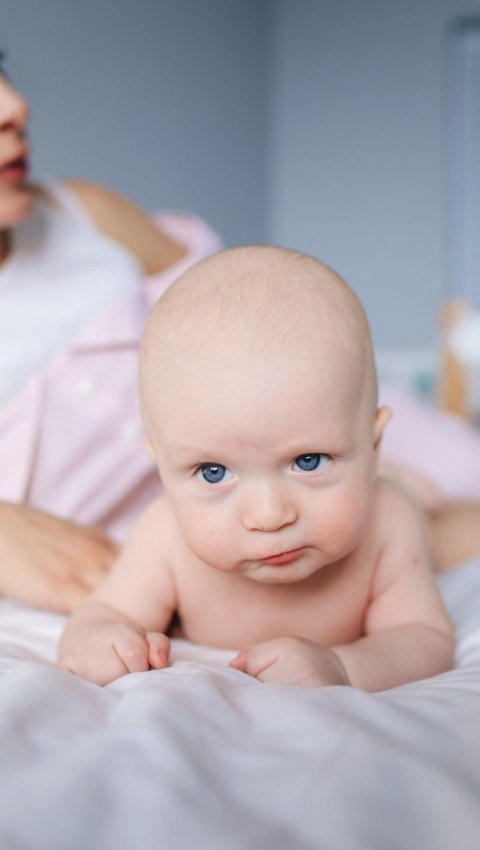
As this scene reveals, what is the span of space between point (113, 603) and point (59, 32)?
5.82 ft

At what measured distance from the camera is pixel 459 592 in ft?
3.49

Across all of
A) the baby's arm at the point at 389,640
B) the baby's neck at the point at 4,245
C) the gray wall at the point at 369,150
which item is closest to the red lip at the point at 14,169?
the baby's neck at the point at 4,245

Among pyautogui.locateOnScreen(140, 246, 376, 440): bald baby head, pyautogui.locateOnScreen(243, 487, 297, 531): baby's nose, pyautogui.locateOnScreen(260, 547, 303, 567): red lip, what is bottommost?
pyautogui.locateOnScreen(260, 547, 303, 567): red lip

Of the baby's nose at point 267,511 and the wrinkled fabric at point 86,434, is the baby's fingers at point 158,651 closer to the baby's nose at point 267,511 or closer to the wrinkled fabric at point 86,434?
the baby's nose at point 267,511

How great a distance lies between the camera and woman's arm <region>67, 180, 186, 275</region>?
5.18ft

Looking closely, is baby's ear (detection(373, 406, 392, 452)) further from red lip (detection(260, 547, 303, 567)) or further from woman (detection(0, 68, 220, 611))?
woman (detection(0, 68, 220, 611))

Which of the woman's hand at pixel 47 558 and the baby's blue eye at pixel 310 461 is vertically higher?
the baby's blue eye at pixel 310 461

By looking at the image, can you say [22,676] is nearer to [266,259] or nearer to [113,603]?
[113,603]

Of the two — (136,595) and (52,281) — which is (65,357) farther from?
(136,595)

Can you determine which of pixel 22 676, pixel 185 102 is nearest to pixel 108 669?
pixel 22 676

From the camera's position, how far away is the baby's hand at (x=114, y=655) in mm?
749

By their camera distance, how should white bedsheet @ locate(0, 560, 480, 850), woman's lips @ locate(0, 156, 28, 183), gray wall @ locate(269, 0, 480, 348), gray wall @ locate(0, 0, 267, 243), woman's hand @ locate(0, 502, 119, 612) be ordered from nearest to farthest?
1. white bedsheet @ locate(0, 560, 480, 850)
2. woman's hand @ locate(0, 502, 119, 612)
3. woman's lips @ locate(0, 156, 28, 183)
4. gray wall @ locate(0, 0, 267, 243)
5. gray wall @ locate(269, 0, 480, 348)

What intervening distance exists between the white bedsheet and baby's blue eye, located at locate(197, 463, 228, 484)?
5.8 inches

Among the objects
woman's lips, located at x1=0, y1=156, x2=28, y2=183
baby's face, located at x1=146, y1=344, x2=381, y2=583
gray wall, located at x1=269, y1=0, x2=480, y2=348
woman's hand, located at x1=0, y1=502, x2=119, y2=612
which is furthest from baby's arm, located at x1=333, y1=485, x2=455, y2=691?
gray wall, located at x1=269, y1=0, x2=480, y2=348
